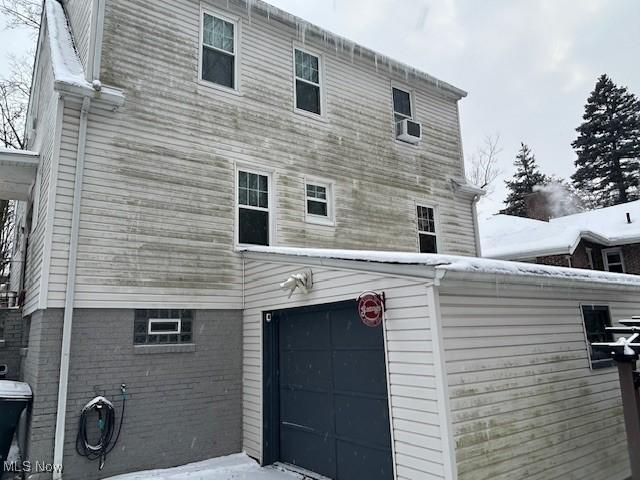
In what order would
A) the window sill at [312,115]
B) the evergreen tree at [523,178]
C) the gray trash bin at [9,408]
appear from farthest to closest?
1. the evergreen tree at [523,178]
2. the window sill at [312,115]
3. the gray trash bin at [9,408]

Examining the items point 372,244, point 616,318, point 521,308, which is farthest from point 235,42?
point 616,318

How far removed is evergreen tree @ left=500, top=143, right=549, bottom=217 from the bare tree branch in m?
13.3

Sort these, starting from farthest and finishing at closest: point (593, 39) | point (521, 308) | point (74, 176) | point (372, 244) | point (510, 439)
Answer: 1. point (593, 39)
2. point (372, 244)
3. point (74, 176)
4. point (521, 308)
5. point (510, 439)

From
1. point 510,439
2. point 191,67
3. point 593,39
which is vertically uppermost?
point 593,39

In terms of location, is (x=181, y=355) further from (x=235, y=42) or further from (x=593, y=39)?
(x=593, y=39)

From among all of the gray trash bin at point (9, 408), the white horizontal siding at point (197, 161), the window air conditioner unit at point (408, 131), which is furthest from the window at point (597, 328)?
the gray trash bin at point (9, 408)

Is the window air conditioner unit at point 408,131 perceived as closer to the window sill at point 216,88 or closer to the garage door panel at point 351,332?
the window sill at point 216,88

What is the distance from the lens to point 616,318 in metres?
7.21

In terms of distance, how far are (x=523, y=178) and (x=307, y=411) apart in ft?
129

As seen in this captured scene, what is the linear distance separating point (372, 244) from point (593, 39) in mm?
26415

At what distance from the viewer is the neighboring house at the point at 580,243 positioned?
1662 centimetres

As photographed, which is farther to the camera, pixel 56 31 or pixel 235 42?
pixel 235 42

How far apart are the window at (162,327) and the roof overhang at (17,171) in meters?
3.96

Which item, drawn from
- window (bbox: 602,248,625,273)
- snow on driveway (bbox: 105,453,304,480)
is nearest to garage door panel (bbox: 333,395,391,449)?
snow on driveway (bbox: 105,453,304,480)
